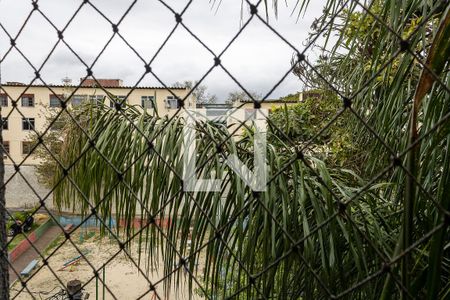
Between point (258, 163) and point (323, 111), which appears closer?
point (258, 163)

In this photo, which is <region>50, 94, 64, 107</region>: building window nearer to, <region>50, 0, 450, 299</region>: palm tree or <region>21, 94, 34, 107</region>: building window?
<region>50, 0, 450, 299</region>: palm tree

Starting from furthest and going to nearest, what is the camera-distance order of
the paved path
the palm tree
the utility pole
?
the paved path
the palm tree
the utility pole

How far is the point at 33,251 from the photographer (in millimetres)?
7656

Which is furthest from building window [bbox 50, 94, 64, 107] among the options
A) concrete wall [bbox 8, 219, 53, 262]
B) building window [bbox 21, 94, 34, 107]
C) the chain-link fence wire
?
concrete wall [bbox 8, 219, 53, 262]

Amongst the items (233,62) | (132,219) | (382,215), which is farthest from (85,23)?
(382,215)

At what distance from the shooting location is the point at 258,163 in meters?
0.92

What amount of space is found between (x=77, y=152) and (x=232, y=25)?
1.80ft

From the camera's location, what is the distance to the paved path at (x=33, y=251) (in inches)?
261

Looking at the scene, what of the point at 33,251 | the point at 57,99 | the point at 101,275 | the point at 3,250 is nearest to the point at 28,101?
the point at 33,251

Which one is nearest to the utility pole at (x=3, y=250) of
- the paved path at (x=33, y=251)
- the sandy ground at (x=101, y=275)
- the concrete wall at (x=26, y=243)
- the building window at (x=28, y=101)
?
the sandy ground at (x=101, y=275)

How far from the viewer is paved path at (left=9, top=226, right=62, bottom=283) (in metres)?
6.63

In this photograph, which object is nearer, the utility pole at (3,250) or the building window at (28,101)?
the utility pole at (3,250)

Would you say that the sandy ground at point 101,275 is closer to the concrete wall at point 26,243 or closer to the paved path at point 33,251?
the paved path at point 33,251

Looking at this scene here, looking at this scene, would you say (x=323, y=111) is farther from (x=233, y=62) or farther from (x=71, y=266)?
(x=71, y=266)
